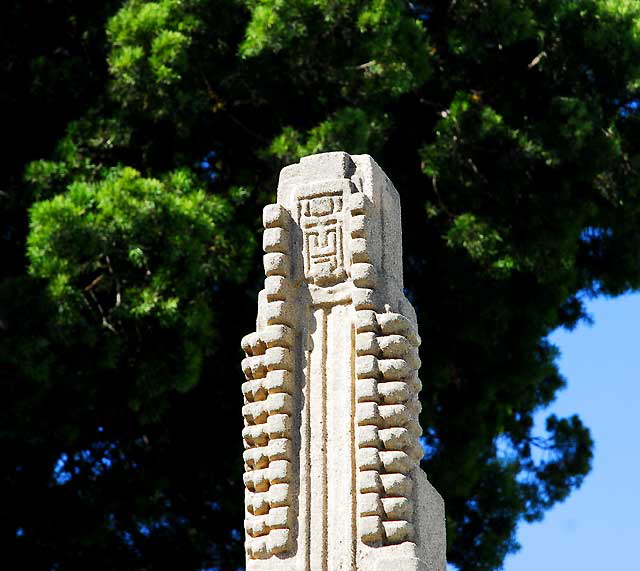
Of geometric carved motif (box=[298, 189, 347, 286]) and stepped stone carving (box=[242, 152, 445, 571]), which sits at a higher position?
geometric carved motif (box=[298, 189, 347, 286])

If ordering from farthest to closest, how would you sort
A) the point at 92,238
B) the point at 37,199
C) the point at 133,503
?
the point at 133,503, the point at 37,199, the point at 92,238

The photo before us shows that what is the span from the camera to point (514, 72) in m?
11.6

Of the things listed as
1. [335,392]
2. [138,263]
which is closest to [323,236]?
[335,392]

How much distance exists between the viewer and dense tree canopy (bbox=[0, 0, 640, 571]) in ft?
32.5

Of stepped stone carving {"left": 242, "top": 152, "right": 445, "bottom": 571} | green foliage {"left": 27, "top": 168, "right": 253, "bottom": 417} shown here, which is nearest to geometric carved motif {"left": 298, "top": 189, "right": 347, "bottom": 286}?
stepped stone carving {"left": 242, "top": 152, "right": 445, "bottom": 571}

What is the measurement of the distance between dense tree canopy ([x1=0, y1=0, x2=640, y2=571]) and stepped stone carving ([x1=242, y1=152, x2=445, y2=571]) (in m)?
3.50

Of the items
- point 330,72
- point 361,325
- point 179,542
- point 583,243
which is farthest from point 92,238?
point 583,243

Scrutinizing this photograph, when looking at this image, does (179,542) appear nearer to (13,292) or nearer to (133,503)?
(133,503)

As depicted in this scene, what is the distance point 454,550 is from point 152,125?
461cm

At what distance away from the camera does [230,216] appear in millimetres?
10281

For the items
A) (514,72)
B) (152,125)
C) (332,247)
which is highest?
(514,72)

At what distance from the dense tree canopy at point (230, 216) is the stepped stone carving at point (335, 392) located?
3498 mm

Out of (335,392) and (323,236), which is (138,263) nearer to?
(323,236)

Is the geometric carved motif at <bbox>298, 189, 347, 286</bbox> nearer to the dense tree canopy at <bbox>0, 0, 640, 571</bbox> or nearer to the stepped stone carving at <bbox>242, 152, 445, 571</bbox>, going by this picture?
the stepped stone carving at <bbox>242, 152, 445, 571</bbox>
